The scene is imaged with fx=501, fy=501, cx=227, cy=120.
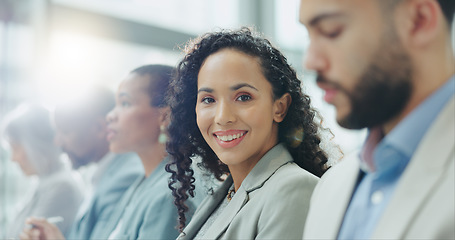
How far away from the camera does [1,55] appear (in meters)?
2.25

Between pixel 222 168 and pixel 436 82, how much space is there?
0.68 meters

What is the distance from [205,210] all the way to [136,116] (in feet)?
1.60

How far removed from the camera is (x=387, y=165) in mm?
583

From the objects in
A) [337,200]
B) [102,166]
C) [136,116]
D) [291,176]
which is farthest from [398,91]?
[102,166]

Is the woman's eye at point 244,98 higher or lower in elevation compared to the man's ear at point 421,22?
lower

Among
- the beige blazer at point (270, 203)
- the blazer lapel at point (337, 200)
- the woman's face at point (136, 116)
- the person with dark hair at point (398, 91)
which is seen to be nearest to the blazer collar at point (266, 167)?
the beige blazer at point (270, 203)

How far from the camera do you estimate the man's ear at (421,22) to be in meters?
0.54

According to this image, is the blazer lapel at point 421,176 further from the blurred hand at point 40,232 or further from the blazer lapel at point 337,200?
the blurred hand at point 40,232

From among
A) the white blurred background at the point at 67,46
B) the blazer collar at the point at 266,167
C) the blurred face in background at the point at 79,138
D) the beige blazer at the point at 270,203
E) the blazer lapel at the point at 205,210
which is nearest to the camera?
the beige blazer at the point at 270,203

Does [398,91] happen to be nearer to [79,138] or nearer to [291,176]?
[291,176]

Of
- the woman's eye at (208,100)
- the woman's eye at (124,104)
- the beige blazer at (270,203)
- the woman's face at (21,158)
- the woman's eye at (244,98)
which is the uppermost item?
the woman's eye at (244,98)

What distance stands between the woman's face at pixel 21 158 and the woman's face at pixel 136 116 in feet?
2.46

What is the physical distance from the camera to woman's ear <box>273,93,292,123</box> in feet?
3.21

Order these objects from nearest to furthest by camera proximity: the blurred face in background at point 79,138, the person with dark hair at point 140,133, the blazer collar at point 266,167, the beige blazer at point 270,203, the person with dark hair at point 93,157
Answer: the beige blazer at point 270,203 → the blazer collar at point 266,167 → the person with dark hair at point 140,133 → the person with dark hair at point 93,157 → the blurred face in background at point 79,138
